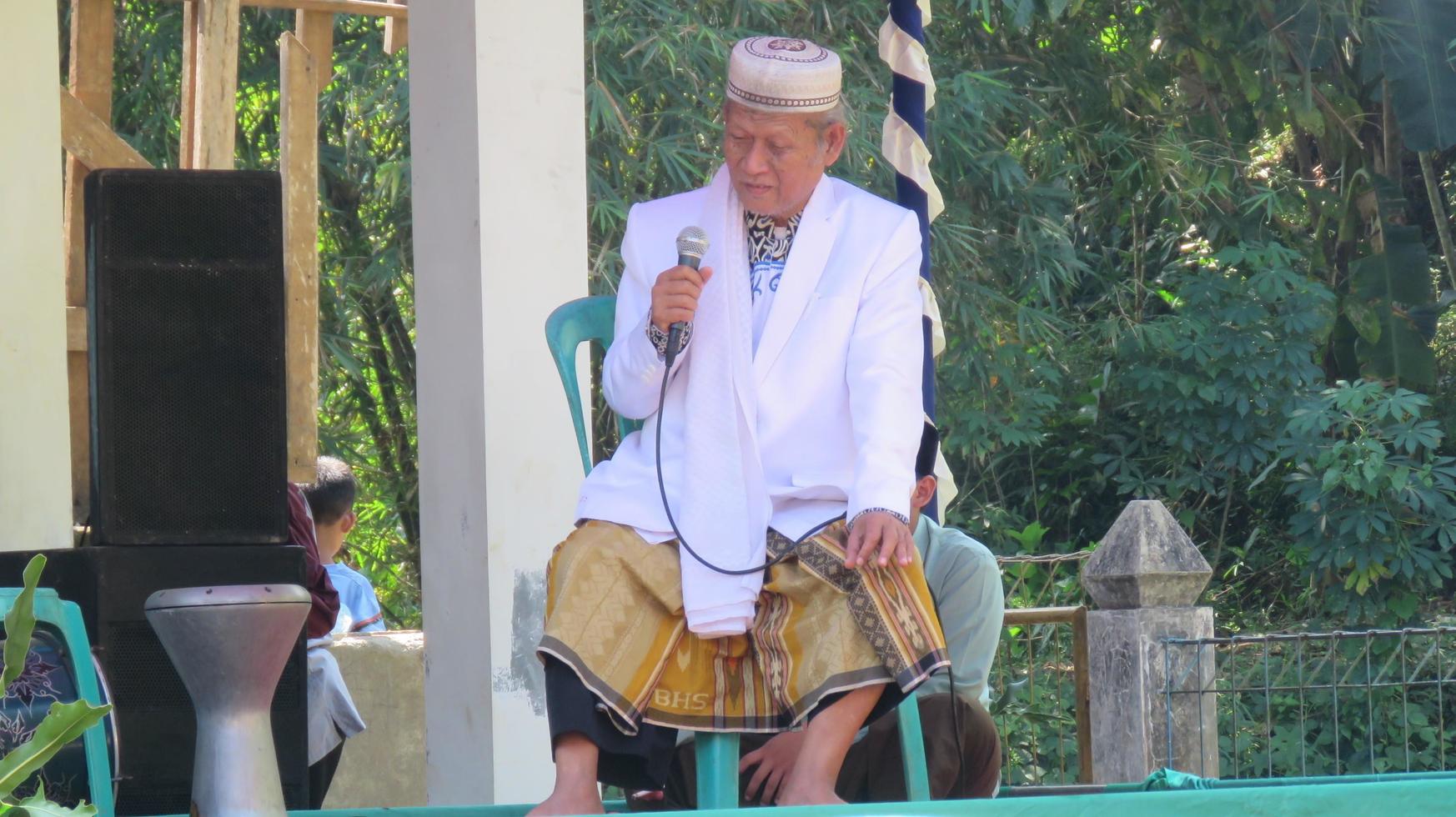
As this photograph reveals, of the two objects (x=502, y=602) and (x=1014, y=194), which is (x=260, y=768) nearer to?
(x=502, y=602)

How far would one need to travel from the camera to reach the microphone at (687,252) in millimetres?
2754

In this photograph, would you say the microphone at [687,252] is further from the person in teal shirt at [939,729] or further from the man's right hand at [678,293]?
the person in teal shirt at [939,729]

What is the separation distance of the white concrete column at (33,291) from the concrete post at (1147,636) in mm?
3209

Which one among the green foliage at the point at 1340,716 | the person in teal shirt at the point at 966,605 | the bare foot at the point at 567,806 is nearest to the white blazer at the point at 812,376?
the bare foot at the point at 567,806

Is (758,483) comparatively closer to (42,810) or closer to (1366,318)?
(42,810)

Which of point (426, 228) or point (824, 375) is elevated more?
point (426, 228)

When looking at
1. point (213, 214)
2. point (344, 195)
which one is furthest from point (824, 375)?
point (344, 195)

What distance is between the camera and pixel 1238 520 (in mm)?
11203

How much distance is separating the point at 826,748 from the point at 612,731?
0.32 metres

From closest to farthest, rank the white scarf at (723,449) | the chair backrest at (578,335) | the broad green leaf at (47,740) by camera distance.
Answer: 1. the broad green leaf at (47,740)
2. the white scarf at (723,449)
3. the chair backrest at (578,335)

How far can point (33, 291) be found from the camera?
4637mm

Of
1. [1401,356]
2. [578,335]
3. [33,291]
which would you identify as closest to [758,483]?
[578,335]

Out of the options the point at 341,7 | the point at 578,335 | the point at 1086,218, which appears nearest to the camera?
the point at 578,335

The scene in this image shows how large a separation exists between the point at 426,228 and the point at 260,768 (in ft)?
7.07
